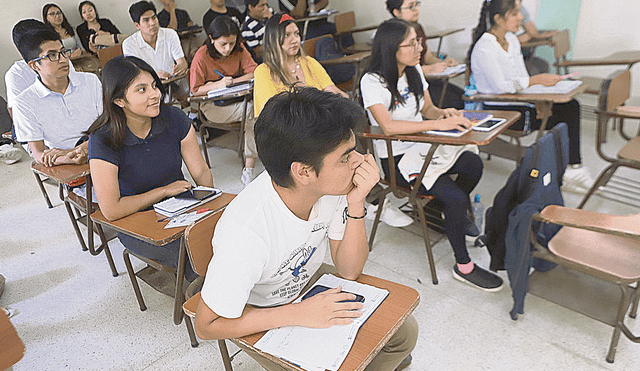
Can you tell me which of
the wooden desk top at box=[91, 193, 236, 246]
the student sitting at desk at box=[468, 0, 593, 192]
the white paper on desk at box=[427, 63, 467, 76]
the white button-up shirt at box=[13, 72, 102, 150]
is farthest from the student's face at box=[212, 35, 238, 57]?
the wooden desk top at box=[91, 193, 236, 246]

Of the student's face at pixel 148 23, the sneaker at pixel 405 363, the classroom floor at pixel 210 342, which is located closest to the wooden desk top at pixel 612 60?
the classroom floor at pixel 210 342

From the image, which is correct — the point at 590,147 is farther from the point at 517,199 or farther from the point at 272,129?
the point at 272,129

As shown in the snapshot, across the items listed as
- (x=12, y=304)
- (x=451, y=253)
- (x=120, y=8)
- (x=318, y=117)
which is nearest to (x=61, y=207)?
(x=12, y=304)

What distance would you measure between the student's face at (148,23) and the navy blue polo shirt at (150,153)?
7.82 feet

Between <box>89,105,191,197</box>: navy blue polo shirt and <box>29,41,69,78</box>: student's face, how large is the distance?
88 centimetres

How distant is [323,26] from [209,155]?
238 centimetres

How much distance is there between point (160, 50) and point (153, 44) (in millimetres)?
77

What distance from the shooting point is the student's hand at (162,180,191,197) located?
1692mm

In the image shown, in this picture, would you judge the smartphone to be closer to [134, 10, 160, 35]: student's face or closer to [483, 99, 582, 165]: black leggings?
[483, 99, 582, 165]: black leggings

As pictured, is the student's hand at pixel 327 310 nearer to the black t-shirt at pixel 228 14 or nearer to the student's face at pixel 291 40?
the student's face at pixel 291 40

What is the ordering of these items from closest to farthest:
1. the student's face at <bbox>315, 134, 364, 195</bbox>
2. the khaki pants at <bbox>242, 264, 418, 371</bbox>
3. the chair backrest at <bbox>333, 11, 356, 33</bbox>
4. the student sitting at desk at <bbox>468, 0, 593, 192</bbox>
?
the student's face at <bbox>315, 134, 364, 195</bbox>
the khaki pants at <bbox>242, 264, 418, 371</bbox>
the student sitting at desk at <bbox>468, 0, 593, 192</bbox>
the chair backrest at <bbox>333, 11, 356, 33</bbox>

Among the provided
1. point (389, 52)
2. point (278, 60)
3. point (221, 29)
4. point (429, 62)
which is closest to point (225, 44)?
point (221, 29)

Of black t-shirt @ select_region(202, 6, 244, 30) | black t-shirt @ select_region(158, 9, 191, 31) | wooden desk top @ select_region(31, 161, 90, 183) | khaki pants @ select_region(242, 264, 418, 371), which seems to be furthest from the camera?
black t-shirt @ select_region(158, 9, 191, 31)

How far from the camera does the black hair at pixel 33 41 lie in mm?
2193
